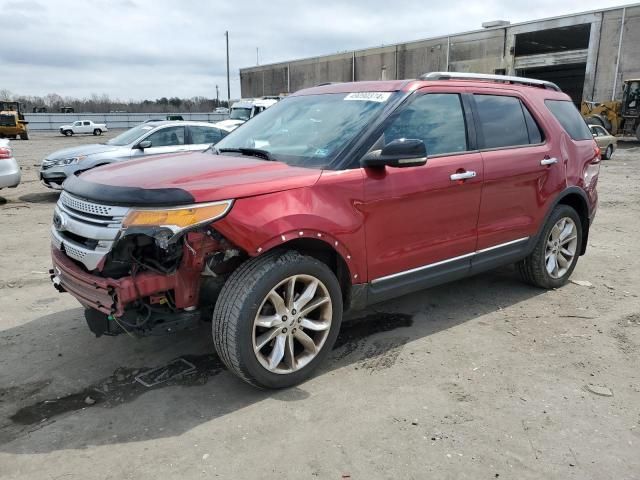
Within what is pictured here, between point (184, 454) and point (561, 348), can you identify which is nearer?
point (184, 454)

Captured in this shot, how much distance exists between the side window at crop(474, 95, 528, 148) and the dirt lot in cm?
148

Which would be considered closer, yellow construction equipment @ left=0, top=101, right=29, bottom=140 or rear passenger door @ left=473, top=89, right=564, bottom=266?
rear passenger door @ left=473, top=89, right=564, bottom=266

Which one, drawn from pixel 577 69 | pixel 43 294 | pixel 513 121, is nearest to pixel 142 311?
pixel 43 294

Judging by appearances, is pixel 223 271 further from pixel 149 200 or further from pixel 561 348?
pixel 561 348

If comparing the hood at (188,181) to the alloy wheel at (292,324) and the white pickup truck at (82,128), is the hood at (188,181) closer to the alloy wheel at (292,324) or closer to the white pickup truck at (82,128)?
the alloy wheel at (292,324)

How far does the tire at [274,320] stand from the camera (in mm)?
3016

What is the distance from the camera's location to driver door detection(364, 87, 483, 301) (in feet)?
11.7

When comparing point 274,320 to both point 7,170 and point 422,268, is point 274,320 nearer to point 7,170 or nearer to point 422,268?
point 422,268

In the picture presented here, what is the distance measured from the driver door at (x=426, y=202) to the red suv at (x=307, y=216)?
0.01 m

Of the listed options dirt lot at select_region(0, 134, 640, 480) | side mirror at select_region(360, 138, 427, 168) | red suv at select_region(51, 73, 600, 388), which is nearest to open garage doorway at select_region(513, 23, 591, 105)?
red suv at select_region(51, 73, 600, 388)

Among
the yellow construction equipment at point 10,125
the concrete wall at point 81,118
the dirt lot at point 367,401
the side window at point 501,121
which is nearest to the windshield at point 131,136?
the dirt lot at point 367,401

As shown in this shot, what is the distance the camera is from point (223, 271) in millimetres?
3221

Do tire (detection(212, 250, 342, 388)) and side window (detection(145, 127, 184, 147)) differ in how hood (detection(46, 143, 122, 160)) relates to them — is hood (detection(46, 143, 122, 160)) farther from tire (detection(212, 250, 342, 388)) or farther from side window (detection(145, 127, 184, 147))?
tire (detection(212, 250, 342, 388))

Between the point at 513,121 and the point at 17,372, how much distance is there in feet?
14.1
